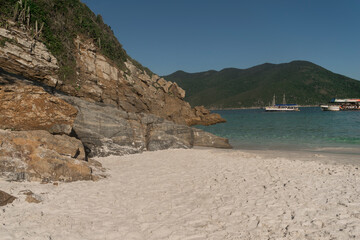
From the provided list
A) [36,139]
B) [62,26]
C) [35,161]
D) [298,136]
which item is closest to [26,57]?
[62,26]

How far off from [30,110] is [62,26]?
1596 cm

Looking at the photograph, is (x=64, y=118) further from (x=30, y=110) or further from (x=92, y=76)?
(x=92, y=76)

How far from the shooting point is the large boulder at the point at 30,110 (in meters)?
9.53

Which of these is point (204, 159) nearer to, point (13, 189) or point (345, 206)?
point (345, 206)

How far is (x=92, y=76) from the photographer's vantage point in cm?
2339

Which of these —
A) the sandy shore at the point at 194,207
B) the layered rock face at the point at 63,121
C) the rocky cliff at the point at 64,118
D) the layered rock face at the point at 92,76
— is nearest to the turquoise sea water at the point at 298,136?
the rocky cliff at the point at 64,118

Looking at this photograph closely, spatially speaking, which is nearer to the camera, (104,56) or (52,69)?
(52,69)

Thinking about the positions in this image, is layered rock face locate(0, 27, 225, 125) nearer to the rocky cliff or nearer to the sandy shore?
the rocky cliff

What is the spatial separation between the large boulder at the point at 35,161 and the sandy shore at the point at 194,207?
0.47 meters

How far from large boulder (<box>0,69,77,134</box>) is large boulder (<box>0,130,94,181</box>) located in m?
2.14

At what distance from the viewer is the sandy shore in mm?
4363

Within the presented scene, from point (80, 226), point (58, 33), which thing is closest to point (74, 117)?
point (80, 226)

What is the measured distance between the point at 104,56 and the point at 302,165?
24.9 metres

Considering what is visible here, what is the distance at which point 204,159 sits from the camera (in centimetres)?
1230
